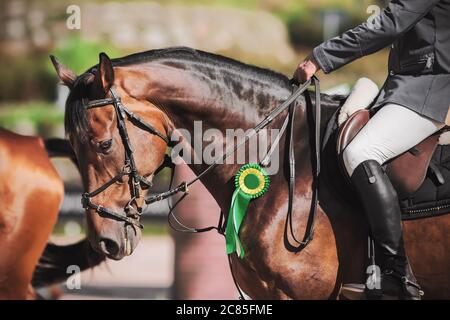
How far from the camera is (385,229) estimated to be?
10.2 ft

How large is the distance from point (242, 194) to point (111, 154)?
0.60 meters

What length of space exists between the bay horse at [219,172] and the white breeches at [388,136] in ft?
0.82

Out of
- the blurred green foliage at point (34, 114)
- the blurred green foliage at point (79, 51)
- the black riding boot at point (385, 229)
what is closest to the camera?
the black riding boot at point (385, 229)

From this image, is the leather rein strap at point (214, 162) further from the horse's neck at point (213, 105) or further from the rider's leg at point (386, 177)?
the rider's leg at point (386, 177)

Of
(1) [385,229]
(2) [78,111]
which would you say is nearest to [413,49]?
(1) [385,229]

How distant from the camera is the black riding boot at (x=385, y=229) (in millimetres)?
3100

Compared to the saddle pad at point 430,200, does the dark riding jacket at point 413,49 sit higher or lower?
higher

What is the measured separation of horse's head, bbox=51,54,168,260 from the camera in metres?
3.18

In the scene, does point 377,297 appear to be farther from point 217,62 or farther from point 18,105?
point 18,105

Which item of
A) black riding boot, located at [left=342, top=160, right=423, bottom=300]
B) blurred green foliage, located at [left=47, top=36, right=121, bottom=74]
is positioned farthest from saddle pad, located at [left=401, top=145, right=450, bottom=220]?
blurred green foliage, located at [left=47, top=36, right=121, bottom=74]

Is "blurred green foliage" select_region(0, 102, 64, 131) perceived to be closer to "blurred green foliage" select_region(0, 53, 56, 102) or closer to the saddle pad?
"blurred green foliage" select_region(0, 53, 56, 102)

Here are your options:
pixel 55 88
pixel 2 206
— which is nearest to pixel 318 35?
pixel 55 88

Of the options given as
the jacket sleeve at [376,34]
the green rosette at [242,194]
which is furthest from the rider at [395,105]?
the green rosette at [242,194]

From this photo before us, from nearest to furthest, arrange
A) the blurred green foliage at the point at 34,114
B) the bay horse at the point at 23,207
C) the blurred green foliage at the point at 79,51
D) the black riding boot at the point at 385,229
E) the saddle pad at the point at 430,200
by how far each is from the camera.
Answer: the black riding boot at the point at 385,229 < the saddle pad at the point at 430,200 < the bay horse at the point at 23,207 < the blurred green foliage at the point at 79,51 < the blurred green foliage at the point at 34,114
